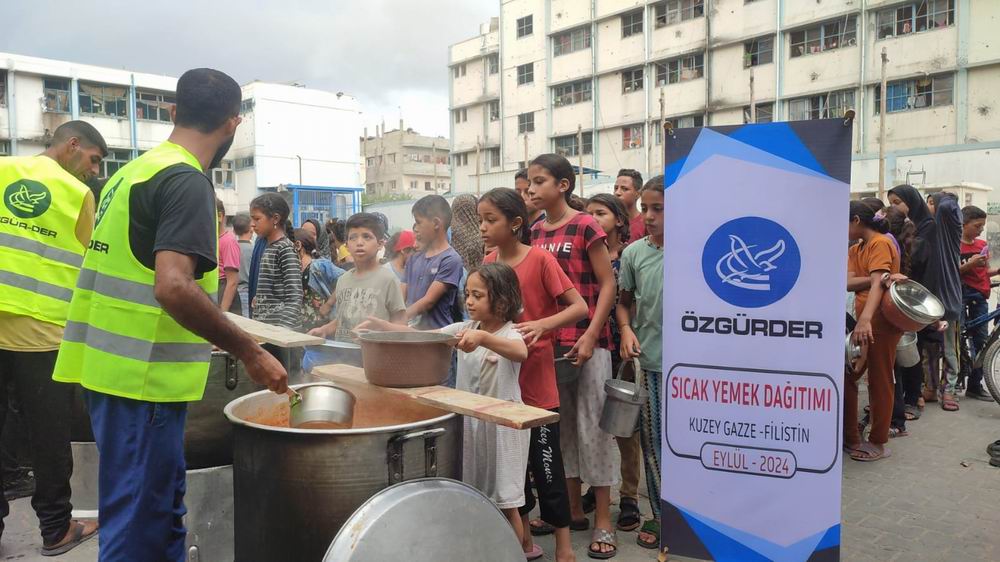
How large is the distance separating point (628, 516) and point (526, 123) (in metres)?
38.8

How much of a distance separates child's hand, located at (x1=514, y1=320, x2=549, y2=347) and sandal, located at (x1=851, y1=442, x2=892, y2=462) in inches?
138

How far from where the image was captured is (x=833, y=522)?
9.82 ft

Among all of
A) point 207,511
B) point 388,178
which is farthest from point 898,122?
point 388,178

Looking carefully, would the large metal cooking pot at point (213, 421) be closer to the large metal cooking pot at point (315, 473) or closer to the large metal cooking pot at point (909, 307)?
the large metal cooking pot at point (315, 473)

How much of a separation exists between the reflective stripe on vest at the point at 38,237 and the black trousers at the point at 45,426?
0.28 meters

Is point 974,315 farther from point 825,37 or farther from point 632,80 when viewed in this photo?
point 632,80

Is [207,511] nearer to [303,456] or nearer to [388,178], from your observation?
[303,456]

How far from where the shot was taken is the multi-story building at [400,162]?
2881 inches

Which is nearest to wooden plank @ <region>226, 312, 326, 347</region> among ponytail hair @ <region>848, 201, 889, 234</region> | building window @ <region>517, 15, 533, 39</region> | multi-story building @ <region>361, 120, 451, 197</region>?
ponytail hair @ <region>848, 201, 889, 234</region>

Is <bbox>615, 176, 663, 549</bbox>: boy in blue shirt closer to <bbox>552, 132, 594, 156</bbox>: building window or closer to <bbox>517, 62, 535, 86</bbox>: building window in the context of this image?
<bbox>552, 132, 594, 156</bbox>: building window

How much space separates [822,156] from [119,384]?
2.90m

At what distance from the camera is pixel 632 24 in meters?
35.6

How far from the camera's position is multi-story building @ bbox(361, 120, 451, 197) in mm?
73188

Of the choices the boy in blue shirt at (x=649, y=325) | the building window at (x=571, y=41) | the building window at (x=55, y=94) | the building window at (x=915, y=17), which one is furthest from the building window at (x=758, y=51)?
the building window at (x=55, y=94)
